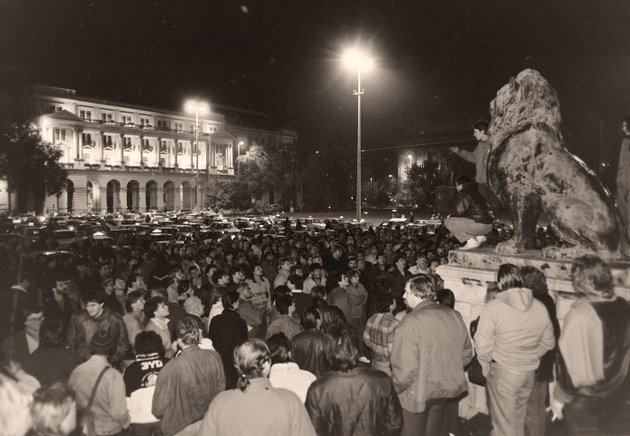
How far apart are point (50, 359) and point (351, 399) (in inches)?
112

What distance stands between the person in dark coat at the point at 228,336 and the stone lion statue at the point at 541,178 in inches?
119

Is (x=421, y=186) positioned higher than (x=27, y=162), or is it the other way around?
(x=27, y=162)

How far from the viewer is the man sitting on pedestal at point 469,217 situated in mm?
6258

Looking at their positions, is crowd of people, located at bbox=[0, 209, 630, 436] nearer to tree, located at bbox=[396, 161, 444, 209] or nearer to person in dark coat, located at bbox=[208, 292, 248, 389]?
person in dark coat, located at bbox=[208, 292, 248, 389]

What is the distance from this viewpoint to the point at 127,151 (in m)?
76.6

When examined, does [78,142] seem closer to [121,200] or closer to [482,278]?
[121,200]

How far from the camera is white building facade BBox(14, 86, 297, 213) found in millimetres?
66438

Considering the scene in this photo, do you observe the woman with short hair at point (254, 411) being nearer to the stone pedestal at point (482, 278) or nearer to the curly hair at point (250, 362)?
the curly hair at point (250, 362)

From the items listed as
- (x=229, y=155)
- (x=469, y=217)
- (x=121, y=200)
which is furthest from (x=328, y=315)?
(x=229, y=155)

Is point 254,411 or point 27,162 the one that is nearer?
point 254,411

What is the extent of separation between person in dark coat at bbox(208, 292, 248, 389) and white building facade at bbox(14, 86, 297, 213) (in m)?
55.1

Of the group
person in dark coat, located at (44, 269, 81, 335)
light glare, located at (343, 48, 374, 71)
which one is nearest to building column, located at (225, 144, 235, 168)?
light glare, located at (343, 48, 374, 71)

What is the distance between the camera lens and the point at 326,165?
61375mm

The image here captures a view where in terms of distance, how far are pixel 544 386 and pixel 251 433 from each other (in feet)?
9.62
